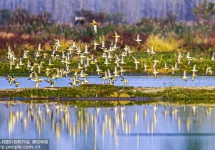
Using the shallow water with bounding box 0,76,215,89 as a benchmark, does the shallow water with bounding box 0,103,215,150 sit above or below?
above

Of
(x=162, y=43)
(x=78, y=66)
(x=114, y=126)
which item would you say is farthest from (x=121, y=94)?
(x=162, y=43)

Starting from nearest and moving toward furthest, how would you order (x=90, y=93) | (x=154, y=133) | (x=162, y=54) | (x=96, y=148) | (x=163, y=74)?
(x=96, y=148)
(x=154, y=133)
(x=90, y=93)
(x=163, y=74)
(x=162, y=54)

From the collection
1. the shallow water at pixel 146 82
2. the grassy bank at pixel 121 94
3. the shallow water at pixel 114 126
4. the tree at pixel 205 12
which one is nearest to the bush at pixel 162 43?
the shallow water at pixel 146 82

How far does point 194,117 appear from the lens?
88.0ft

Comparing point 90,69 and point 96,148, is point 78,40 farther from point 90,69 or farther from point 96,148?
point 96,148

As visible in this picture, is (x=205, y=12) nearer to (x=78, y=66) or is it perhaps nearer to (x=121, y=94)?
(x=78, y=66)

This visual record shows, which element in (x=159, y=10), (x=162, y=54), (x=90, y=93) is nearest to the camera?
(x=90, y=93)

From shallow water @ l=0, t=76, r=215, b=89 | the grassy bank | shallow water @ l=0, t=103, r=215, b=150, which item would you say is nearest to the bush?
shallow water @ l=0, t=76, r=215, b=89

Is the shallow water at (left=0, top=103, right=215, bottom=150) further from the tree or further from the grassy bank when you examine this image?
the tree

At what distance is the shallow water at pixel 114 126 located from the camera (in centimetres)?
2252

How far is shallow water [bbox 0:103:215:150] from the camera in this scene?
2252 centimetres

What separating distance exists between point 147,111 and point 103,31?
88.1 feet

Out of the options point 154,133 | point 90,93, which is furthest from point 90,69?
point 154,133

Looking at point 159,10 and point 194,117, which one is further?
point 159,10
